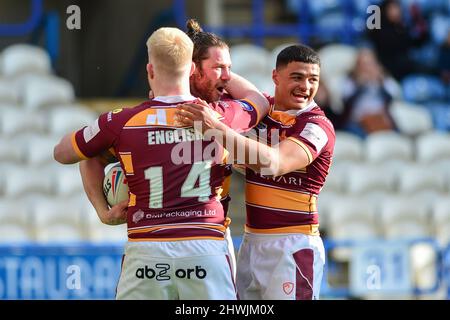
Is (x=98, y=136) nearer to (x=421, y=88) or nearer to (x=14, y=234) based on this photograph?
(x=14, y=234)

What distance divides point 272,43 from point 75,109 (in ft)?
11.1

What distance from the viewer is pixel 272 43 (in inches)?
603

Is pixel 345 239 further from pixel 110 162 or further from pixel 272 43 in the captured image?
pixel 110 162

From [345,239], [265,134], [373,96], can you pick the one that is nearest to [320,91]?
[373,96]

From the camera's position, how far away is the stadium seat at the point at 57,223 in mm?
11453

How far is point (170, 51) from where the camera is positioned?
18.2ft

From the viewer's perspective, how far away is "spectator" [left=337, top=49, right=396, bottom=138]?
507 inches

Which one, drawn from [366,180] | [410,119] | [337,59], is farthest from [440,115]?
[366,180]

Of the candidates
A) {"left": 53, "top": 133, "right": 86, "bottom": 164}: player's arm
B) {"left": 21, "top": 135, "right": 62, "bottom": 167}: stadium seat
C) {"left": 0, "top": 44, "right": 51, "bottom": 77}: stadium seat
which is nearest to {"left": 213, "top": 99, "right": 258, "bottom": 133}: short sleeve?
{"left": 53, "top": 133, "right": 86, "bottom": 164}: player's arm

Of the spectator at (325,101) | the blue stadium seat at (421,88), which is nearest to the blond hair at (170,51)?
the spectator at (325,101)

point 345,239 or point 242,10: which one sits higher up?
point 242,10

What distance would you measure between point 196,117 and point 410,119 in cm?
840
